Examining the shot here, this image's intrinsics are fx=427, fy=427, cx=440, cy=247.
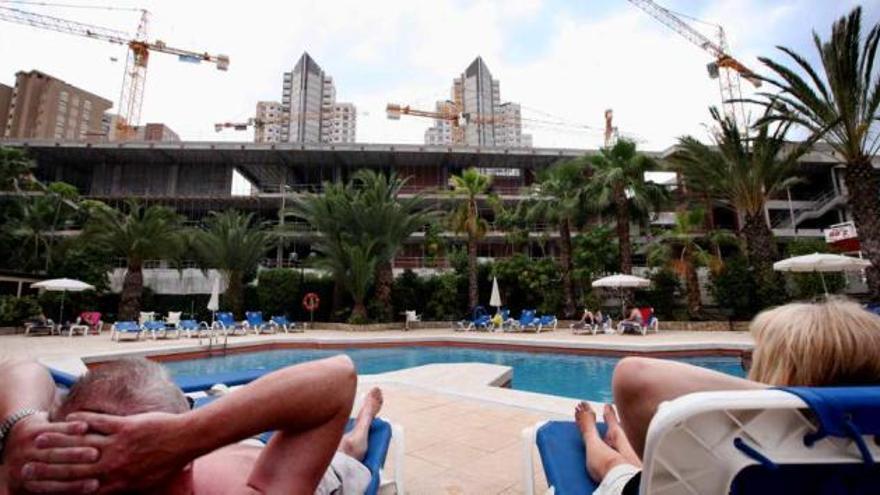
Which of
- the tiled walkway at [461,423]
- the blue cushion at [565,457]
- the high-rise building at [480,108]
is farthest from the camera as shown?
the high-rise building at [480,108]

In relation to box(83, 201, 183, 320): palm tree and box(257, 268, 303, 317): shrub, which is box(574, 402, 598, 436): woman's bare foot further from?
box(83, 201, 183, 320): palm tree

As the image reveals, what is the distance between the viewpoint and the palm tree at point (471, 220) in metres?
19.3

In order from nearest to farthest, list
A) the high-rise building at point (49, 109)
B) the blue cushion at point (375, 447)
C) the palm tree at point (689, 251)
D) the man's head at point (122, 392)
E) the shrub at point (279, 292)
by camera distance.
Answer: the man's head at point (122, 392) < the blue cushion at point (375, 447) < the palm tree at point (689, 251) < the shrub at point (279, 292) < the high-rise building at point (49, 109)

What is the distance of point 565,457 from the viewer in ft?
6.16

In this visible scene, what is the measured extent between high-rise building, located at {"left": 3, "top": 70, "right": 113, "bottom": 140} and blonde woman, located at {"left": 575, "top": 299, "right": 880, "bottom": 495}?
66236 millimetres

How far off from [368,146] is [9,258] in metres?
20.7

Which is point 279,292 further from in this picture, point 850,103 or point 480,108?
point 480,108

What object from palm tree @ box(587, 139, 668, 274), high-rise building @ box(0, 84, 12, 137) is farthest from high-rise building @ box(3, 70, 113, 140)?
palm tree @ box(587, 139, 668, 274)

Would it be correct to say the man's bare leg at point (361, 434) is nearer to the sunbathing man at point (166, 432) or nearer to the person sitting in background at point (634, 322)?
the sunbathing man at point (166, 432)

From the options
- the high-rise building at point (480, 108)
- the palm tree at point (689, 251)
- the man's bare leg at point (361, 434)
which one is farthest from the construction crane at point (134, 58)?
the man's bare leg at point (361, 434)

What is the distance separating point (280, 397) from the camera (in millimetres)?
897

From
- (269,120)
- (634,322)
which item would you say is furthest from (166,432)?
(269,120)

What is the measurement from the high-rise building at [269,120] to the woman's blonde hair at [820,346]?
6965cm

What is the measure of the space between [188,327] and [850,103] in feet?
63.1
